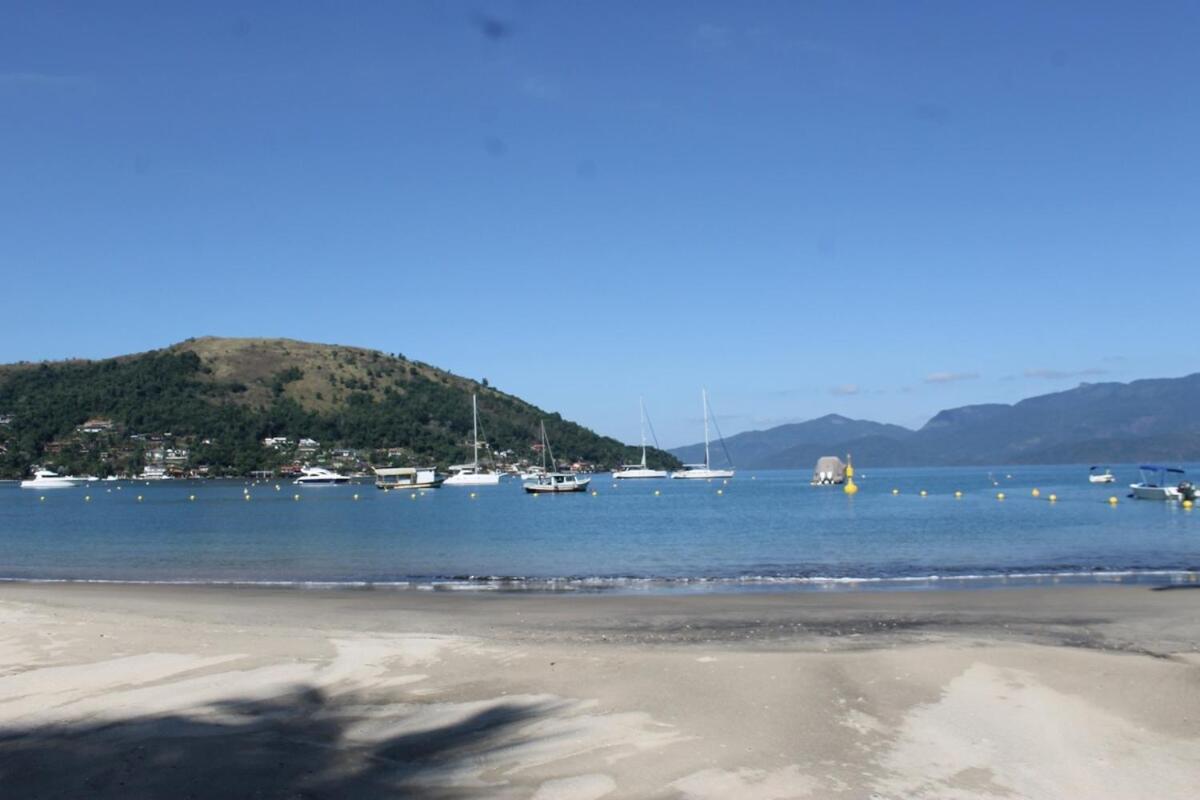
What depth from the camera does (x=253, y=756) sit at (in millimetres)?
8641

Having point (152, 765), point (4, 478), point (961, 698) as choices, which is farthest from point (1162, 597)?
point (4, 478)

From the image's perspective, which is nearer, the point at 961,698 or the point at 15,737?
the point at 15,737

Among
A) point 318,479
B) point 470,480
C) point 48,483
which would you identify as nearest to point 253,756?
point 470,480

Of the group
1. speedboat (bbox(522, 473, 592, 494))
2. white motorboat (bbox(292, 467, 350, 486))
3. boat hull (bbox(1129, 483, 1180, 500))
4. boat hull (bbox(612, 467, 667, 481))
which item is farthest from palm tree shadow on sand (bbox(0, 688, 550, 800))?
boat hull (bbox(612, 467, 667, 481))

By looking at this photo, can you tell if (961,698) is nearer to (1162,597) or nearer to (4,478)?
(1162,597)

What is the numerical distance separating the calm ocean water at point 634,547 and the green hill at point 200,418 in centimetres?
10856

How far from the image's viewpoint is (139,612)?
19.6 m

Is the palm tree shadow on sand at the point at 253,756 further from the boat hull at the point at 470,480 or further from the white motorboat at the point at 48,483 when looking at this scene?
the white motorboat at the point at 48,483

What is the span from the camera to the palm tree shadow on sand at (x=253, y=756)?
25.5 feet

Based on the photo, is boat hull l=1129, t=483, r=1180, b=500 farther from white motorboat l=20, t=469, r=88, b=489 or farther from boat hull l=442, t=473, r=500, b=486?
white motorboat l=20, t=469, r=88, b=489

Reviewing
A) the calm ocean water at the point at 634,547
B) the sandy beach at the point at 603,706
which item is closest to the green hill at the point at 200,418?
the calm ocean water at the point at 634,547

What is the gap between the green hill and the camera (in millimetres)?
168500

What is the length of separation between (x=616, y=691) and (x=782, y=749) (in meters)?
2.65

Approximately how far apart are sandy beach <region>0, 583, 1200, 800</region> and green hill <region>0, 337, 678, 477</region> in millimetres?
159210
